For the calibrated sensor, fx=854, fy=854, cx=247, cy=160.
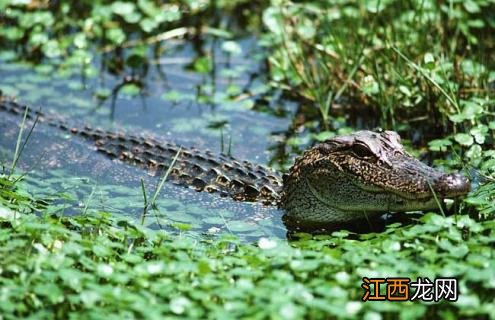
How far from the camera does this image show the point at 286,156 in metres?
7.91

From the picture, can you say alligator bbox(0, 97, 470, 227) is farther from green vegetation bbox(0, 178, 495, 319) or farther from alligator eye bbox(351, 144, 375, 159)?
green vegetation bbox(0, 178, 495, 319)

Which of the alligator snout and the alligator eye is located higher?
the alligator eye

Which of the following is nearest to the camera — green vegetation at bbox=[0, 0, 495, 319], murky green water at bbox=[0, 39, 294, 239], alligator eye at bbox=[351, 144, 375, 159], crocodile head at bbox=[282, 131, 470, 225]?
green vegetation at bbox=[0, 0, 495, 319]

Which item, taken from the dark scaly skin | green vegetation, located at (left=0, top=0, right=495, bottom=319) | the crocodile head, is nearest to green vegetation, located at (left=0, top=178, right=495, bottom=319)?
green vegetation, located at (left=0, top=0, right=495, bottom=319)

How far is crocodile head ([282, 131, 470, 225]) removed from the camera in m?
5.74

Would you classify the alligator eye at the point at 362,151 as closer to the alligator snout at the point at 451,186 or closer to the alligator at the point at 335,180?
the alligator at the point at 335,180

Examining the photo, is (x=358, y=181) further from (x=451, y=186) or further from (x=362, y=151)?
(x=451, y=186)

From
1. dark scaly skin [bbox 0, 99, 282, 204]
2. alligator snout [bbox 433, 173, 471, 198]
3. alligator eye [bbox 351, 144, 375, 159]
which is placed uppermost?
alligator eye [bbox 351, 144, 375, 159]

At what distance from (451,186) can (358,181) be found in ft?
2.44

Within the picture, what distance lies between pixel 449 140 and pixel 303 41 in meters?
2.45

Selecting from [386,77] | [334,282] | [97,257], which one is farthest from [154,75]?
[334,282]

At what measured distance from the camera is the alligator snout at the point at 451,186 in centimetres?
549

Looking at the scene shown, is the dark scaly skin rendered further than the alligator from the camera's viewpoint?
Yes

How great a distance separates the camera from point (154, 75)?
963 cm
